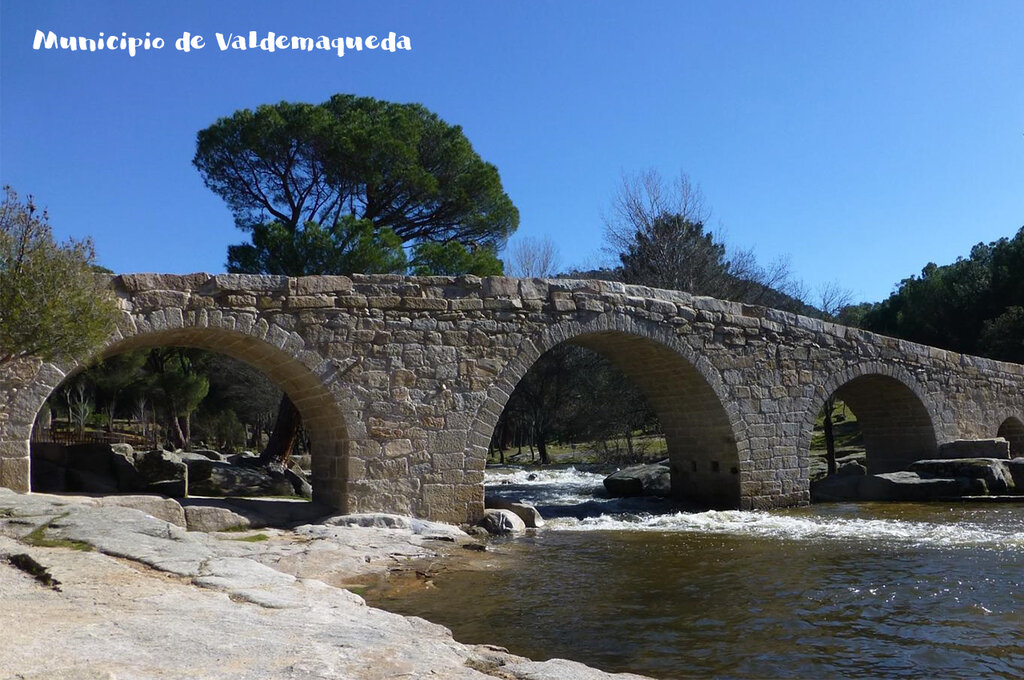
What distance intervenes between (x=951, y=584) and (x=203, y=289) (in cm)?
760

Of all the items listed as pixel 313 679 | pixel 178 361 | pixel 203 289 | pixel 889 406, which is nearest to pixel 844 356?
pixel 889 406

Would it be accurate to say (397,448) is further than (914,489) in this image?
No


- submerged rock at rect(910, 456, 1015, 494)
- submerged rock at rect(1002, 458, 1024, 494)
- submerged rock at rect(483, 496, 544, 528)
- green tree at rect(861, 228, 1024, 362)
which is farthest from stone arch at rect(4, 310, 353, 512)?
green tree at rect(861, 228, 1024, 362)

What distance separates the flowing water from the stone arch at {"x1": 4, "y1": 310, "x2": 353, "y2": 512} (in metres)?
2.36

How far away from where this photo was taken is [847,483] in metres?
13.9

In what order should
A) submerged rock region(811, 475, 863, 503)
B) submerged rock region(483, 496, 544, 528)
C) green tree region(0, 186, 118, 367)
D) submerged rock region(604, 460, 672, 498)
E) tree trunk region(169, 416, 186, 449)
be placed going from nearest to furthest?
1. green tree region(0, 186, 118, 367)
2. submerged rock region(483, 496, 544, 528)
3. submerged rock region(811, 475, 863, 503)
4. submerged rock region(604, 460, 672, 498)
5. tree trunk region(169, 416, 186, 449)

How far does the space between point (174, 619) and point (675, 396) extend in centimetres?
1007

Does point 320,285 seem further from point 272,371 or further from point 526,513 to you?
point 526,513

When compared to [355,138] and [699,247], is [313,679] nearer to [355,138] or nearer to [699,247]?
[355,138]

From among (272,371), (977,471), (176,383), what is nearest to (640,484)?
(977,471)

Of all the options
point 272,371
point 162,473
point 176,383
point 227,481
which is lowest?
point 227,481

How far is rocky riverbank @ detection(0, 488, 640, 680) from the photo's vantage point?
2957 mm

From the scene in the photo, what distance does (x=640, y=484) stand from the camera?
14.3 m

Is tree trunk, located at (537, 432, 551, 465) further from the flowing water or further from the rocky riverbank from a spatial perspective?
the rocky riverbank
